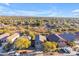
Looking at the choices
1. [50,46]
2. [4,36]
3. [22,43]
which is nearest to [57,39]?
[50,46]

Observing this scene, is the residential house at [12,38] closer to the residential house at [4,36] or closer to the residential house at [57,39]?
the residential house at [4,36]

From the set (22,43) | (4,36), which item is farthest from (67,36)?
(4,36)

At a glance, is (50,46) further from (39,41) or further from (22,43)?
(22,43)

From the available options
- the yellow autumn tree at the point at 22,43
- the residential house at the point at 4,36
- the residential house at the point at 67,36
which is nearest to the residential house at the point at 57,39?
the residential house at the point at 67,36

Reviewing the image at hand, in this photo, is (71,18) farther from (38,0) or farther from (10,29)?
(10,29)

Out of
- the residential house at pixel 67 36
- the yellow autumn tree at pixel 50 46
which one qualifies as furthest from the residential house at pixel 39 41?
the residential house at pixel 67 36

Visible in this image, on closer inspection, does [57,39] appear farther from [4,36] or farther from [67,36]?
[4,36]

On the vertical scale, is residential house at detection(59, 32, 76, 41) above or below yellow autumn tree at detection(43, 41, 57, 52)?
above

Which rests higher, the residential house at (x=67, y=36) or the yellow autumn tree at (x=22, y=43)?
the residential house at (x=67, y=36)

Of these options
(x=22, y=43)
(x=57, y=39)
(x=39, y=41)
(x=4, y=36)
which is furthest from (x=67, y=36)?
(x=4, y=36)

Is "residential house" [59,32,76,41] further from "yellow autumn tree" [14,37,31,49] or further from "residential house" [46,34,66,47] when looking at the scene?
"yellow autumn tree" [14,37,31,49]

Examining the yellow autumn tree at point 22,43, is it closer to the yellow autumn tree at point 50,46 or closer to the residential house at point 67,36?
the yellow autumn tree at point 50,46

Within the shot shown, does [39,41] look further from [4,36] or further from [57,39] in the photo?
[4,36]

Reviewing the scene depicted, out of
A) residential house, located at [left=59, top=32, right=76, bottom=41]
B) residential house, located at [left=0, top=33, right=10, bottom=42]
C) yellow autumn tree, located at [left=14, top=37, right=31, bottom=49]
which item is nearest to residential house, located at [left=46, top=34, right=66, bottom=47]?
residential house, located at [left=59, top=32, right=76, bottom=41]
